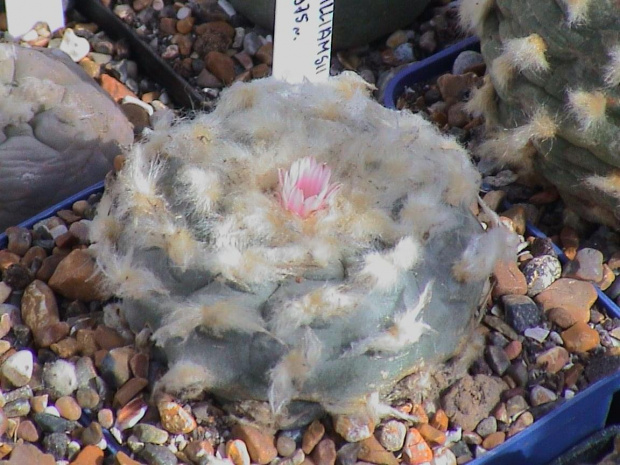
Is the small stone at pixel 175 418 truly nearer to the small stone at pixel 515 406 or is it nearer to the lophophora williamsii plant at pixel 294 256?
the lophophora williamsii plant at pixel 294 256

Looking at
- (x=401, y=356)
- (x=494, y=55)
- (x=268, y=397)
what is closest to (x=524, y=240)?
(x=494, y=55)

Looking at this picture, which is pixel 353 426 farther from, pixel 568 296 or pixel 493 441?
pixel 568 296

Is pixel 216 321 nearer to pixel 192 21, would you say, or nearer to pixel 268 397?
pixel 268 397

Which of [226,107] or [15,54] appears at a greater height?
[226,107]

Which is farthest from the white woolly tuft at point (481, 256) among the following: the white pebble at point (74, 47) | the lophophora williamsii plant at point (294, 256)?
the white pebble at point (74, 47)

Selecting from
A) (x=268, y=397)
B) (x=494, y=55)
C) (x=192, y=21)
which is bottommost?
(x=192, y=21)

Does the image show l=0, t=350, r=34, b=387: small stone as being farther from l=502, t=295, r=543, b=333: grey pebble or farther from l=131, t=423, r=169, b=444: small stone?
l=502, t=295, r=543, b=333: grey pebble
